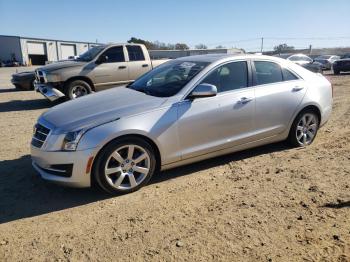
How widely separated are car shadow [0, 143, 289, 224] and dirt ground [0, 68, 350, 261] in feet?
0.04

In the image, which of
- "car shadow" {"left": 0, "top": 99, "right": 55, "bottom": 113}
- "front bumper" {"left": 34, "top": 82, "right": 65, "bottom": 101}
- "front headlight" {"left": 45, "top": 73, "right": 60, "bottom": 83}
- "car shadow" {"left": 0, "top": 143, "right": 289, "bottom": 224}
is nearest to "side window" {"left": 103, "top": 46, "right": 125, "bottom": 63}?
"front headlight" {"left": 45, "top": 73, "right": 60, "bottom": 83}

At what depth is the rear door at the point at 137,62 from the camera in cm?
1164

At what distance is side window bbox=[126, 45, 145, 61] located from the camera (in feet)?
38.8

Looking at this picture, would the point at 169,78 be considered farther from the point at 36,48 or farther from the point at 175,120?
the point at 36,48

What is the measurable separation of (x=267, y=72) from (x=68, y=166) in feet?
10.9

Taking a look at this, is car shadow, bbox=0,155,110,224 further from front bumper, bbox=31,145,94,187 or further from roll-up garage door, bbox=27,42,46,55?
roll-up garage door, bbox=27,42,46,55

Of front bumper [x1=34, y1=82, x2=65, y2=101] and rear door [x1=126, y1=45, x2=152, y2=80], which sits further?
rear door [x1=126, y1=45, x2=152, y2=80]

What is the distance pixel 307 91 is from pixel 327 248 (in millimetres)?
3240

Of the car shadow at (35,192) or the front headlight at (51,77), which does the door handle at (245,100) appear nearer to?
the car shadow at (35,192)

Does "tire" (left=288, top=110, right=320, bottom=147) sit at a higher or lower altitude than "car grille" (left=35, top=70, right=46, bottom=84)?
lower

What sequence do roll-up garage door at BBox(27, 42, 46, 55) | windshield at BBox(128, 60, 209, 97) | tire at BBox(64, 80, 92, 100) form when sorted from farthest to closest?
1. roll-up garage door at BBox(27, 42, 46, 55)
2. tire at BBox(64, 80, 92, 100)
3. windshield at BBox(128, 60, 209, 97)

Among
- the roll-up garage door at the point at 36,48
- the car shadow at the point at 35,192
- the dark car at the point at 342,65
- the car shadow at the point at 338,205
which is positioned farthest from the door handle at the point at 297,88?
the roll-up garage door at the point at 36,48

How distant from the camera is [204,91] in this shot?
4648 millimetres

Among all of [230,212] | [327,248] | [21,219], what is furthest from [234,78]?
[21,219]
